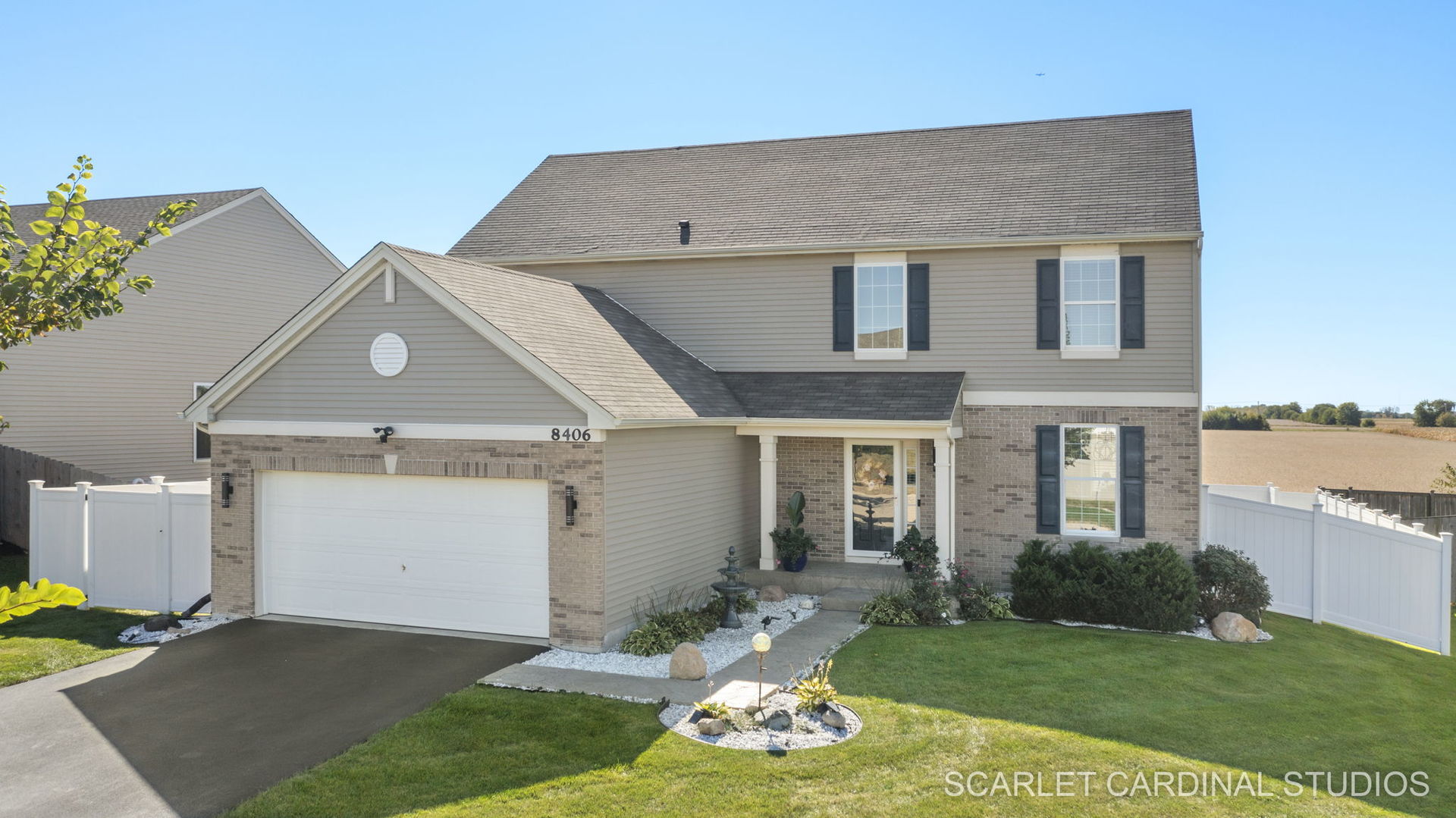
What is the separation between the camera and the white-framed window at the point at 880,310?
16.9m

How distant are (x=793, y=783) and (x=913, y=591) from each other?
6579 mm

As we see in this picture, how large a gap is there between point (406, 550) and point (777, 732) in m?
6.68

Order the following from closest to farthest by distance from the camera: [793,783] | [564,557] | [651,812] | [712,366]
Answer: [651,812]
[793,783]
[564,557]
[712,366]

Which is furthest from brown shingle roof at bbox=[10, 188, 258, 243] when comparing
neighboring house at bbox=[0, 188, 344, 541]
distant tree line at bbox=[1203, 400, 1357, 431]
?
distant tree line at bbox=[1203, 400, 1357, 431]

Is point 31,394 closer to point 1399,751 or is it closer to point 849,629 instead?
point 849,629

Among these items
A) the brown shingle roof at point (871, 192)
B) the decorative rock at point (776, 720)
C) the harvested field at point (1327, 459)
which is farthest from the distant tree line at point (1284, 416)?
the decorative rock at point (776, 720)

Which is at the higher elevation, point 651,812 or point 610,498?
point 610,498

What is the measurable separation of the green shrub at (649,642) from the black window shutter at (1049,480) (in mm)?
6956

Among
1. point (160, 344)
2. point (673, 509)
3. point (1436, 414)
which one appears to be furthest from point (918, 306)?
point (1436, 414)

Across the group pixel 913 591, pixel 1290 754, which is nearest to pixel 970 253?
pixel 913 591

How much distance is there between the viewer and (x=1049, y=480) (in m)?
16.0

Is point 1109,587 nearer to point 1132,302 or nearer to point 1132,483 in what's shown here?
point 1132,483

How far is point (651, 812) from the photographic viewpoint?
7.62 metres

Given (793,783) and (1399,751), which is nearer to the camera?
(793,783)
